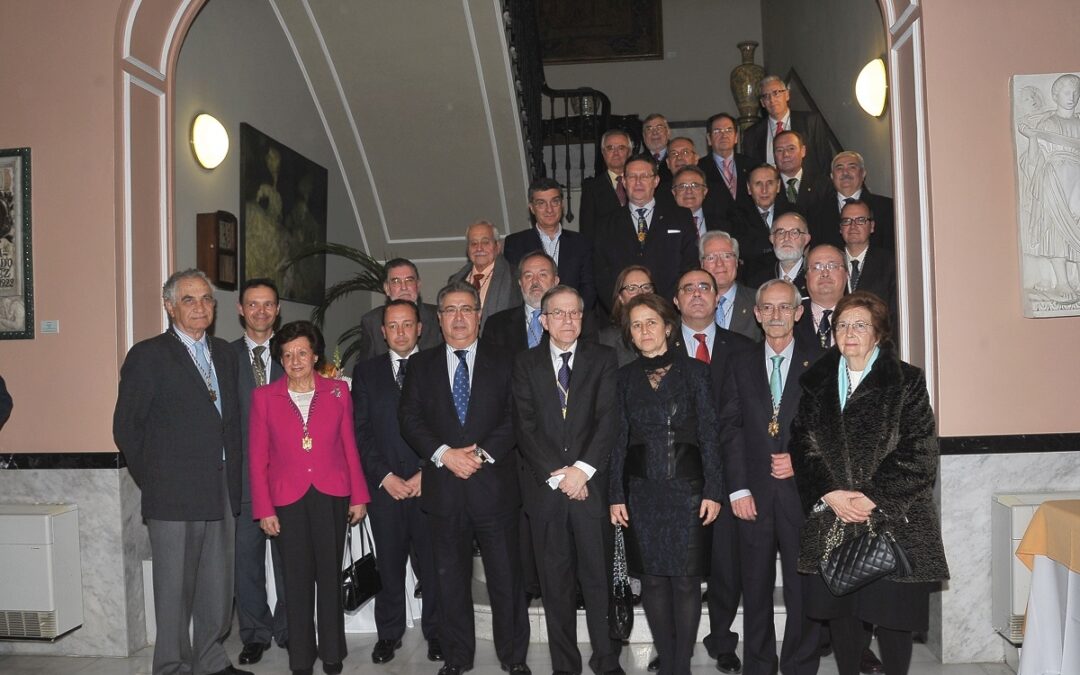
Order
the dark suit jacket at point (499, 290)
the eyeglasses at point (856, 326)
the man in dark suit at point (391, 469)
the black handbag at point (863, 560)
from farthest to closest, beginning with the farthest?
the dark suit jacket at point (499, 290)
the man in dark suit at point (391, 469)
the eyeglasses at point (856, 326)
the black handbag at point (863, 560)

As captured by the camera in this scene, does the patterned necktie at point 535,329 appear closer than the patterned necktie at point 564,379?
No

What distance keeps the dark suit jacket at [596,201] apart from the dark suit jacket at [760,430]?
2141 mm

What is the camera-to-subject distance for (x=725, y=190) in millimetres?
5410

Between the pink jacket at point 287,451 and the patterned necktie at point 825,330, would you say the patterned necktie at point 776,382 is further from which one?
the pink jacket at point 287,451

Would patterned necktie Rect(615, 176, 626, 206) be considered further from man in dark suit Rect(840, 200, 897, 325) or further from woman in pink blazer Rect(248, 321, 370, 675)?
woman in pink blazer Rect(248, 321, 370, 675)

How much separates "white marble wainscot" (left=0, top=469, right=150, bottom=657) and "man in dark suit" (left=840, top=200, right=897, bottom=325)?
12.1 feet

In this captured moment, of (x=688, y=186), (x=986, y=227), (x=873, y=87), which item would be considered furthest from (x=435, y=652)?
(x=873, y=87)

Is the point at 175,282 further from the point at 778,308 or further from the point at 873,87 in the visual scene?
the point at 873,87

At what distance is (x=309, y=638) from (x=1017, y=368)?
3.30 m

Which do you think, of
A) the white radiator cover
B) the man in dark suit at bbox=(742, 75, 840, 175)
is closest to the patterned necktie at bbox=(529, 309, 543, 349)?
the white radiator cover

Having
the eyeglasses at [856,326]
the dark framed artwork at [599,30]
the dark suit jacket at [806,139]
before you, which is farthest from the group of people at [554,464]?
the dark framed artwork at [599,30]

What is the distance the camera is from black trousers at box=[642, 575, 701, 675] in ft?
11.9

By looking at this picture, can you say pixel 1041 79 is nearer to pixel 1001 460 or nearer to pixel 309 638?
pixel 1001 460

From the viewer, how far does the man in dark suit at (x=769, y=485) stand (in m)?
3.64
